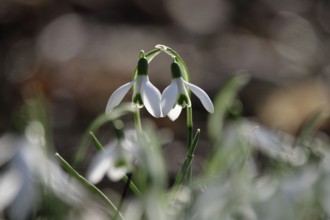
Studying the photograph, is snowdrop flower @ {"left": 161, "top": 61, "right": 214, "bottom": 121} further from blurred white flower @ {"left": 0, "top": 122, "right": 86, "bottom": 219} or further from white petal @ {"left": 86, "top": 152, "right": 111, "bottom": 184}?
blurred white flower @ {"left": 0, "top": 122, "right": 86, "bottom": 219}

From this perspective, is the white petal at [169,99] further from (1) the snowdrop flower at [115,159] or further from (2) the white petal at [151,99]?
(1) the snowdrop flower at [115,159]

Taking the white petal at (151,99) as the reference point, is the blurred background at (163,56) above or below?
below

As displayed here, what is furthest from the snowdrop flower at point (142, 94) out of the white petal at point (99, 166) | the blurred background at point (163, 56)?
the blurred background at point (163, 56)

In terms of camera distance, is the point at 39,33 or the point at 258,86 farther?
the point at 39,33

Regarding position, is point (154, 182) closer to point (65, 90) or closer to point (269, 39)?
point (65, 90)

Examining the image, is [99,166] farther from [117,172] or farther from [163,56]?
[163,56]

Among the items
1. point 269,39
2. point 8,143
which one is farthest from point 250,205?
point 269,39
